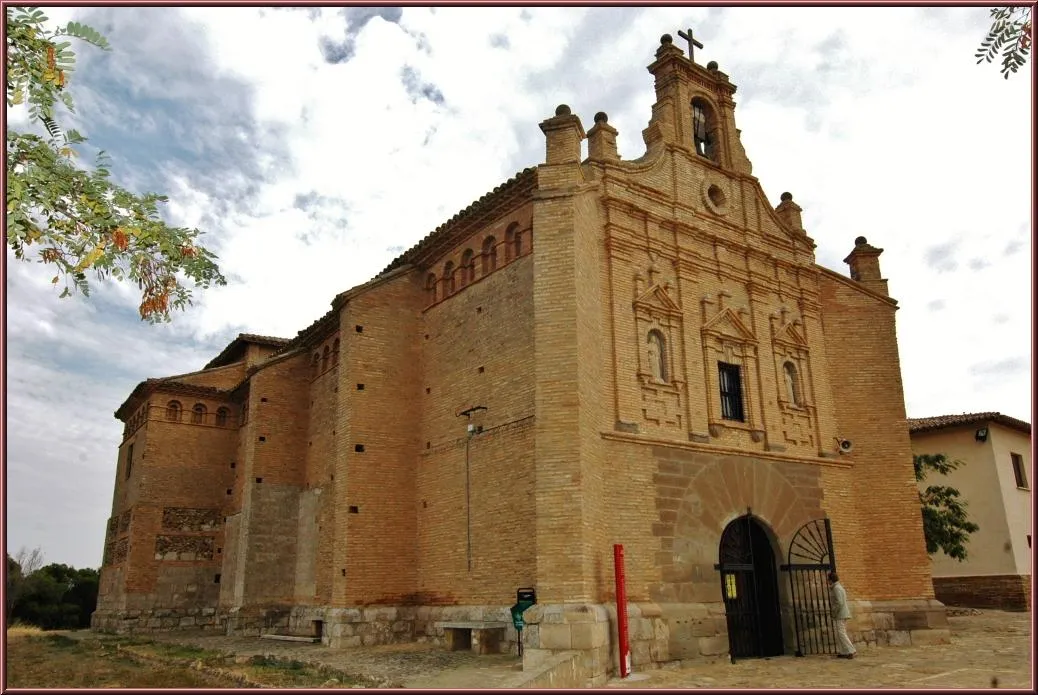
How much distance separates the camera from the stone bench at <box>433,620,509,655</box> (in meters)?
13.8

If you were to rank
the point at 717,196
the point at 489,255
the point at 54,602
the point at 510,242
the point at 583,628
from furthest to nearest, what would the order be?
1. the point at 54,602
2. the point at 717,196
3. the point at 489,255
4. the point at 510,242
5. the point at 583,628

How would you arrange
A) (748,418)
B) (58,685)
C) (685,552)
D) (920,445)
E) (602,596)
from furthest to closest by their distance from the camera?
(920,445) → (748,418) → (685,552) → (602,596) → (58,685)

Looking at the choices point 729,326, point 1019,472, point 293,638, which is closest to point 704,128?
point 729,326

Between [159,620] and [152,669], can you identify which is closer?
[152,669]

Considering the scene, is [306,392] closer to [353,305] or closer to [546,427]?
[353,305]

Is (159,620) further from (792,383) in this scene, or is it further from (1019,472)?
(1019,472)

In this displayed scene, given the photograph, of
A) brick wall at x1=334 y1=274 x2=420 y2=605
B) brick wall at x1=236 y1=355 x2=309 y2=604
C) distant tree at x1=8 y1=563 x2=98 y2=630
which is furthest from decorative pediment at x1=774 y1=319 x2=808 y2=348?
distant tree at x1=8 y1=563 x2=98 y2=630

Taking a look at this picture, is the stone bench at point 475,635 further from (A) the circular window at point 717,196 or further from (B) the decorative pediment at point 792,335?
(A) the circular window at point 717,196

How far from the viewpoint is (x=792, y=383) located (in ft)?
58.0

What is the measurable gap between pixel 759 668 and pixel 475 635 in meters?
4.80

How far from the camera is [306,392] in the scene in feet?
71.6

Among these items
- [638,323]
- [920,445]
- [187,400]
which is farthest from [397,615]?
[920,445]

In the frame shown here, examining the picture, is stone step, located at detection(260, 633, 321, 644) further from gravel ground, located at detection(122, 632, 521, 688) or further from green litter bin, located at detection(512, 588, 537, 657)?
green litter bin, located at detection(512, 588, 537, 657)

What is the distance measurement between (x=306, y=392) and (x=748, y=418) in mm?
11829
